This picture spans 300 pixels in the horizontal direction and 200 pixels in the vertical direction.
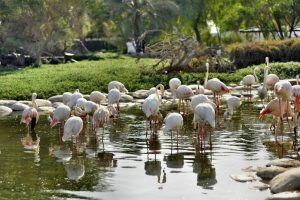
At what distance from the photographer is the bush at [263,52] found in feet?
101

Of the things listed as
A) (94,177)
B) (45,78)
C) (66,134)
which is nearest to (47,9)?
(45,78)

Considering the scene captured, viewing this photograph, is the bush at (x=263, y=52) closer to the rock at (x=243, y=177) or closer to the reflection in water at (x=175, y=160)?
the reflection in water at (x=175, y=160)

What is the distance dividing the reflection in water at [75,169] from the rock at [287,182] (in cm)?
337

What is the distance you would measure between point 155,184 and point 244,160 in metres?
2.23

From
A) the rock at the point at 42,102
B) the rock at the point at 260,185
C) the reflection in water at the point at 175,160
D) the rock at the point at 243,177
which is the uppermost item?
the rock at the point at 42,102

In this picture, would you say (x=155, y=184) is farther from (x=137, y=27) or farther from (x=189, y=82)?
(x=137, y=27)

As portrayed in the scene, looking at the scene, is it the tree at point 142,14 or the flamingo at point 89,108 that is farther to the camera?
the tree at point 142,14

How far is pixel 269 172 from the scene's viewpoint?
10.3m

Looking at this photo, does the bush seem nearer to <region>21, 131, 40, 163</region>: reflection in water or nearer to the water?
the water

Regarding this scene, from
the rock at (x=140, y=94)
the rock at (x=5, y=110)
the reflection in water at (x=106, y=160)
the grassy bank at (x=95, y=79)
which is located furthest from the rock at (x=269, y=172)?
the grassy bank at (x=95, y=79)

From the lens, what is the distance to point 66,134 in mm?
13023

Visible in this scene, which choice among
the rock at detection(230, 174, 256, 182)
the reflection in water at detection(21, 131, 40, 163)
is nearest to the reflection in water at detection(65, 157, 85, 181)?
the reflection in water at detection(21, 131, 40, 163)

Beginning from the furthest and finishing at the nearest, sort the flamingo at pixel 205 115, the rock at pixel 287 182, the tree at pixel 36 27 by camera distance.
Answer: the tree at pixel 36 27 < the flamingo at pixel 205 115 < the rock at pixel 287 182

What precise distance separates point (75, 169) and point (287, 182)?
4.01m
